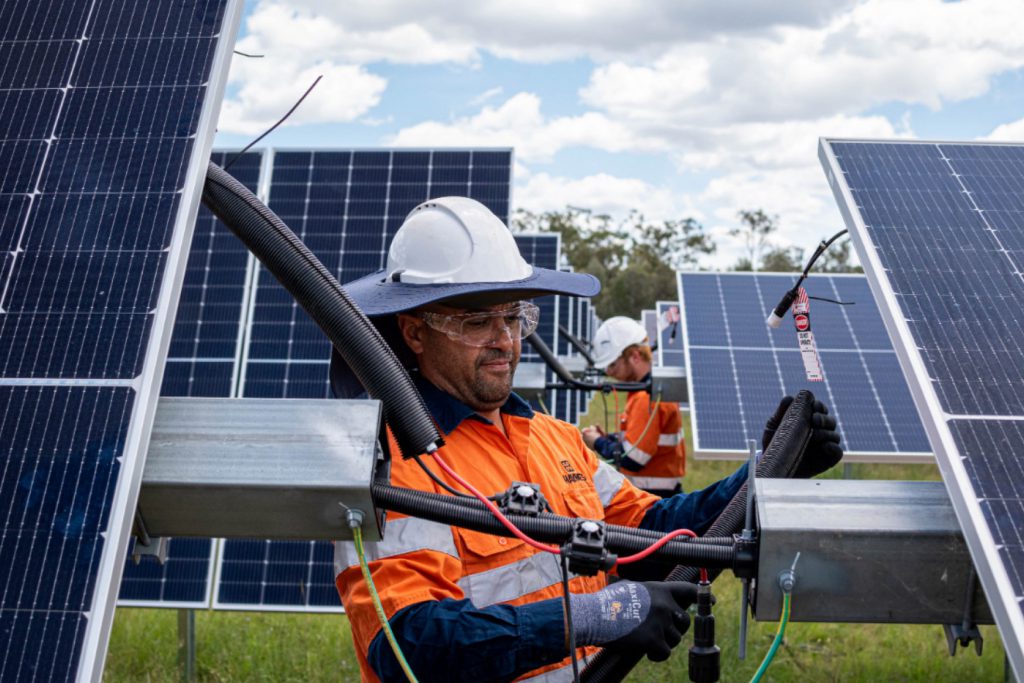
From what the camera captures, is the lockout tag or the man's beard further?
the man's beard

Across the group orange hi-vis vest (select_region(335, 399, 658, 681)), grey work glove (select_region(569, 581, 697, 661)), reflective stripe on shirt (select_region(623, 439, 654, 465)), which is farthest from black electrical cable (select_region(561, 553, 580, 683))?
reflective stripe on shirt (select_region(623, 439, 654, 465))

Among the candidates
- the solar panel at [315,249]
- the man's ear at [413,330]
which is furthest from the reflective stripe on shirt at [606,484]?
the solar panel at [315,249]

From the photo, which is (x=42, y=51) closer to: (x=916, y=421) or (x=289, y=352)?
(x=289, y=352)

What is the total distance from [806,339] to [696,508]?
608 millimetres

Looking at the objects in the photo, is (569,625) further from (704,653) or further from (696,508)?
(696,508)

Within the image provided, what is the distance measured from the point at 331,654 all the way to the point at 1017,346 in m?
5.83

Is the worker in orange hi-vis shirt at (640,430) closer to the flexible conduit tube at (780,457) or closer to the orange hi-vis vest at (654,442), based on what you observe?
the orange hi-vis vest at (654,442)

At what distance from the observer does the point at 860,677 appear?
7.36 meters

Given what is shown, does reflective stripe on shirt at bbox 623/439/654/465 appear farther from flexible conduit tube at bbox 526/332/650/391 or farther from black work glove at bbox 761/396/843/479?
black work glove at bbox 761/396/843/479

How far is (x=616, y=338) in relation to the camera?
1009cm

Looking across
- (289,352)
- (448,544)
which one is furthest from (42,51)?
(289,352)

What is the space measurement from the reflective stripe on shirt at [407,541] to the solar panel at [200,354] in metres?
4.73

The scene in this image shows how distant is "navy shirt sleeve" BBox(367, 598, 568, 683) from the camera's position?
255 cm

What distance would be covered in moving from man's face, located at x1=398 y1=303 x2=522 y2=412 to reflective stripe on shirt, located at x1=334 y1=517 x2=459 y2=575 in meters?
0.49
